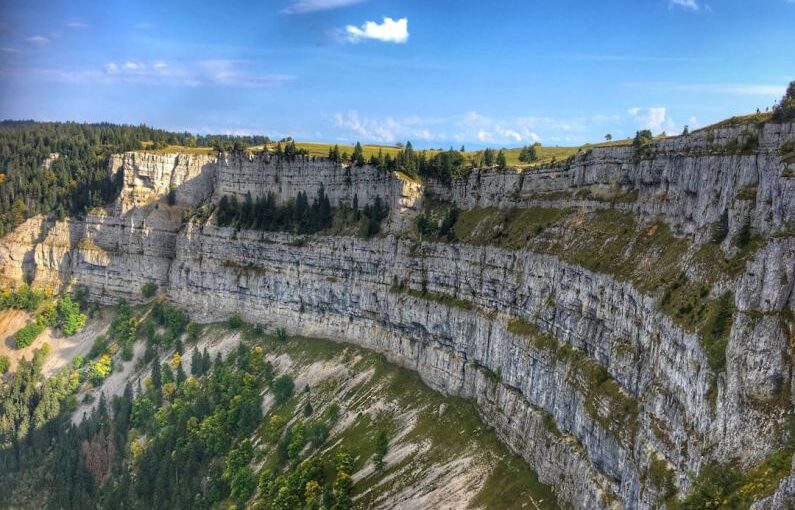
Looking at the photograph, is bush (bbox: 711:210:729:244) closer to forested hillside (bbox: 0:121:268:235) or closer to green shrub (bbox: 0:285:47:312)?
forested hillside (bbox: 0:121:268:235)

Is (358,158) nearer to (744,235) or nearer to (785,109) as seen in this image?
(785,109)

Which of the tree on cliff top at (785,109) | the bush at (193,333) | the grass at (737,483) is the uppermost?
the tree on cliff top at (785,109)

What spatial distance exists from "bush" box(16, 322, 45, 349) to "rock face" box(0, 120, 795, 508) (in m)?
15.0

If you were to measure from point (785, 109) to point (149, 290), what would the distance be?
139972 millimetres

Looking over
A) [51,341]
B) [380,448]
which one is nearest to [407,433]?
[380,448]

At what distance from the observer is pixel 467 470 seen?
78.6 metres

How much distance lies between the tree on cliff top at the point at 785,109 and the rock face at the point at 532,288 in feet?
6.96

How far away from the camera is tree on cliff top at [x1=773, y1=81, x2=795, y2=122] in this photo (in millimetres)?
56803

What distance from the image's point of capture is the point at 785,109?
57781 millimetres

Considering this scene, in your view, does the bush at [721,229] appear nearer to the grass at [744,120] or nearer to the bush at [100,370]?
the grass at [744,120]

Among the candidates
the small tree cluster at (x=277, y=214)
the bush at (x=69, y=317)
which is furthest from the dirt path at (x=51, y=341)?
the small tree cluster at (x=277, y=214)

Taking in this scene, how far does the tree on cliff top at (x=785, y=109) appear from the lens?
56.8 meters

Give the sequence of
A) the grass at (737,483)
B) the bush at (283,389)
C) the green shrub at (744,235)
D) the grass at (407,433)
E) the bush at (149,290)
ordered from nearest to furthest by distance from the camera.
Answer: the grass at (737,483) < the green shrub at (744,235) < the grass at (407,433) < the bush at (283,389) < the bush at (149,290)

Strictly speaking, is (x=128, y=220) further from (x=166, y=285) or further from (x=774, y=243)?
(x=774, y=243)
